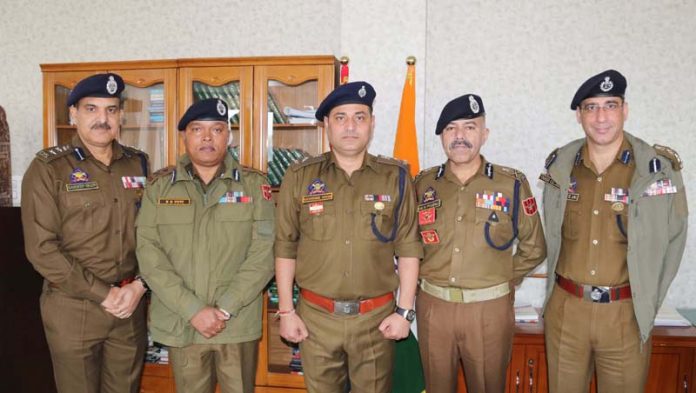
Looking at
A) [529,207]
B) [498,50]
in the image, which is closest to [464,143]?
[529,207]

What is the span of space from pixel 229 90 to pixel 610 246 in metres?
2.12

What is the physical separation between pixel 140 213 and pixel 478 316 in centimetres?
148

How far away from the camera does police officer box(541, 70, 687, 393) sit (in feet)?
6.53

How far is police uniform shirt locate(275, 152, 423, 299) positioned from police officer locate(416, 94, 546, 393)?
0.56 ft

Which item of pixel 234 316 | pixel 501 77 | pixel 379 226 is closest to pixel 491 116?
pixel 501 77

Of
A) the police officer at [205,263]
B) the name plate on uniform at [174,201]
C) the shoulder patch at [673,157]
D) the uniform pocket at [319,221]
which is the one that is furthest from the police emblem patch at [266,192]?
the shoulder patch at [673,157]

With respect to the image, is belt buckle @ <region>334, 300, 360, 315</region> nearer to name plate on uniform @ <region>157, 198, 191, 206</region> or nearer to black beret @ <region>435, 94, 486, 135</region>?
name plate on uniform @ <region>157, 198, 191, 206</region>

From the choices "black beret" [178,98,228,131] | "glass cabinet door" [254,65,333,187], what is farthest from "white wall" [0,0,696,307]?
"black beret" [178,98,228,131]

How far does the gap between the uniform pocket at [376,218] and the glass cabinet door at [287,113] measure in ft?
3.04

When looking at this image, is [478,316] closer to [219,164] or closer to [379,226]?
[379,226]

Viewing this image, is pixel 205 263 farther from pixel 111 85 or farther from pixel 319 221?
pixel 111 85

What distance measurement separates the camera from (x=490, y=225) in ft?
7.09

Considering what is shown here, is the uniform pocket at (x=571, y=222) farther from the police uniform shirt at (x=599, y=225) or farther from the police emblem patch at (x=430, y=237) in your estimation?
the police emblem patch at (x=430, y=237)

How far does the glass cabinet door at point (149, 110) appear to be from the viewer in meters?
2.96
